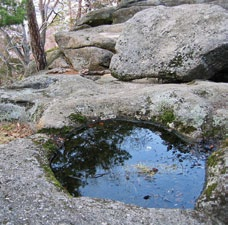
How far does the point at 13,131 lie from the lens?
27.1ft

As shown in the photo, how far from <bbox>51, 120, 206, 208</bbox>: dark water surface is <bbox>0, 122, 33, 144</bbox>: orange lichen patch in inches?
64.7

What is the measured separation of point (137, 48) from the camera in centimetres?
1077

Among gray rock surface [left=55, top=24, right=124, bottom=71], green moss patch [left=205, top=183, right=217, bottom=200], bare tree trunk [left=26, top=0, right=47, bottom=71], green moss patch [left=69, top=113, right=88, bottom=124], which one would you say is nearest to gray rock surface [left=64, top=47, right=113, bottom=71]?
gray rock surface [left=55, top=24, right=124, bottom=71]

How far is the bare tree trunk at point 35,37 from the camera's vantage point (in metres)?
13.4

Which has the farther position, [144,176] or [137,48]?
[137,48]

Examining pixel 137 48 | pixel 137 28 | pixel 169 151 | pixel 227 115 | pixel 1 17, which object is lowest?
pixel 169 151

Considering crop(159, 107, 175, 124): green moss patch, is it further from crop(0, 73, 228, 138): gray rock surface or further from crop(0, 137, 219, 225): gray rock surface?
crop(0, 137, 219, 225): gray rock surface

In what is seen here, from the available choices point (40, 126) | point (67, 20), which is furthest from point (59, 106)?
point (67, 20)

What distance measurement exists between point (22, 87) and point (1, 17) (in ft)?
9.30

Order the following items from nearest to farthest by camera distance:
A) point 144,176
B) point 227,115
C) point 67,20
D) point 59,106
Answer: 1. point 144,176
2. point 227,115
3. point 59,106
4. point 67,20

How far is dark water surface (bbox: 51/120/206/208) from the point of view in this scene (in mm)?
5062

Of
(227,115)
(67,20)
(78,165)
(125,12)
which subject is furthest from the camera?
(67,20)

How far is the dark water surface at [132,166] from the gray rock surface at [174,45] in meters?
2.96

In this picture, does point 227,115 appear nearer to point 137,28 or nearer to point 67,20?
point 137,28
